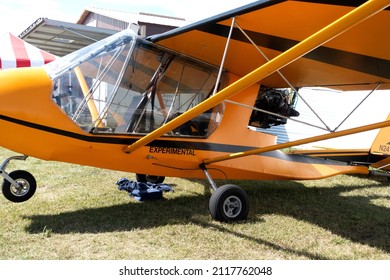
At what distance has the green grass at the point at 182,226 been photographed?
3.65 meters

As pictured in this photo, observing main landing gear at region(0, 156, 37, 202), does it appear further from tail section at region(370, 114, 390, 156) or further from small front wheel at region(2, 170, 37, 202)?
tail section at region(370, 114, 390, 156)

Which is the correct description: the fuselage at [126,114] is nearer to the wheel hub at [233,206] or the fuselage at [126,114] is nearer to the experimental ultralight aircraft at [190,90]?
the experimental ultralight aircraft at [190,90]

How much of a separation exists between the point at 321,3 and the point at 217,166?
279 centimetres

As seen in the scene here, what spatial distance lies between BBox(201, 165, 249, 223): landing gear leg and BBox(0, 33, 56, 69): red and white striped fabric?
8.80 meters

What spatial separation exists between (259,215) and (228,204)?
2.14 feet

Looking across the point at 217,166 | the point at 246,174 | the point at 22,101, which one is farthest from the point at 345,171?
the point at 22,101

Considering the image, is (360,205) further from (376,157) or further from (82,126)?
(82,126)

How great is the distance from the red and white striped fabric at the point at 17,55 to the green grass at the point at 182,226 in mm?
5761

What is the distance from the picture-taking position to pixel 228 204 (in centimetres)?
463

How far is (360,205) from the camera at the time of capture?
5.86m

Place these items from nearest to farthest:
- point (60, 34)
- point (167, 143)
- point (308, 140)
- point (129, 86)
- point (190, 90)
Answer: point (308, 140)
point (129, 86)
point (167, 143)
point (190, 90)
point (60, 34)

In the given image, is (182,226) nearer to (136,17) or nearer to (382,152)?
(382,152)

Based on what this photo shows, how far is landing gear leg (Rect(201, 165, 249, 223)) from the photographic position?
4.51 metres

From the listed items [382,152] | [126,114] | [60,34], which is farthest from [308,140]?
[60,34]
